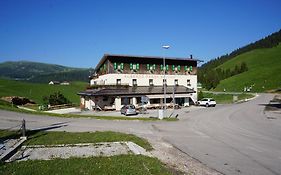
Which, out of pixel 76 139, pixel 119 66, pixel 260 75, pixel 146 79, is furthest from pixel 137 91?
pixel 260 75

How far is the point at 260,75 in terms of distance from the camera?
13212 cm

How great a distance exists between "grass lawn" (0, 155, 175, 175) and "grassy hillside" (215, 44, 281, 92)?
362ft

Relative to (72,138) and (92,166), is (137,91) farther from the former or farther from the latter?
(92,166)

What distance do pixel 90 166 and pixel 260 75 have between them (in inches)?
5299

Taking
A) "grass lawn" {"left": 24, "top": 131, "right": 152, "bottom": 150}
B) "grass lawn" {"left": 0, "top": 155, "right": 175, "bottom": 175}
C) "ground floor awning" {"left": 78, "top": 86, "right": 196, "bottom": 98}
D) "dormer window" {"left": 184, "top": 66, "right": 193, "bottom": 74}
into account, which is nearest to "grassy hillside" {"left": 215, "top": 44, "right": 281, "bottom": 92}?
"dormer window" {"left": 184, "top": 66, "right": 193, "bottom": 74}

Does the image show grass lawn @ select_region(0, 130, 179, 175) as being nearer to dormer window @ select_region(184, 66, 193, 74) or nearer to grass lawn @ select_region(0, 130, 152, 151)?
grass lawn @ select_region(0, 130, 152, 151)

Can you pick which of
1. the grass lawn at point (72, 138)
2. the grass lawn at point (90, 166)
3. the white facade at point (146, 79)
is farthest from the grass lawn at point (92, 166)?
the white facade at point (146, 79)

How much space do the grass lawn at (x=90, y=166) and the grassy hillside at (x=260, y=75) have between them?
110m

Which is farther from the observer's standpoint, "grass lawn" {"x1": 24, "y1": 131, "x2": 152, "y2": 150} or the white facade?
the white facade


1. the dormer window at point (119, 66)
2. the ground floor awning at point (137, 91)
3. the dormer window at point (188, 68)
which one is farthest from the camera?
the dormer window at point (188, 68)

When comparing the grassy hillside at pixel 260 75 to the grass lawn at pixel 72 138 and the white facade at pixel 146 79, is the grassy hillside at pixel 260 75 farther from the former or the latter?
the grass lawn at pixel 72 138

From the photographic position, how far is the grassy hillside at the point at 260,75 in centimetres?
11712

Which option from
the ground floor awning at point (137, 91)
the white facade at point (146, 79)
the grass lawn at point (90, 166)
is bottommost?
the grass lawn at point (90, 166)

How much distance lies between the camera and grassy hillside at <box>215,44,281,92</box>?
384ft
